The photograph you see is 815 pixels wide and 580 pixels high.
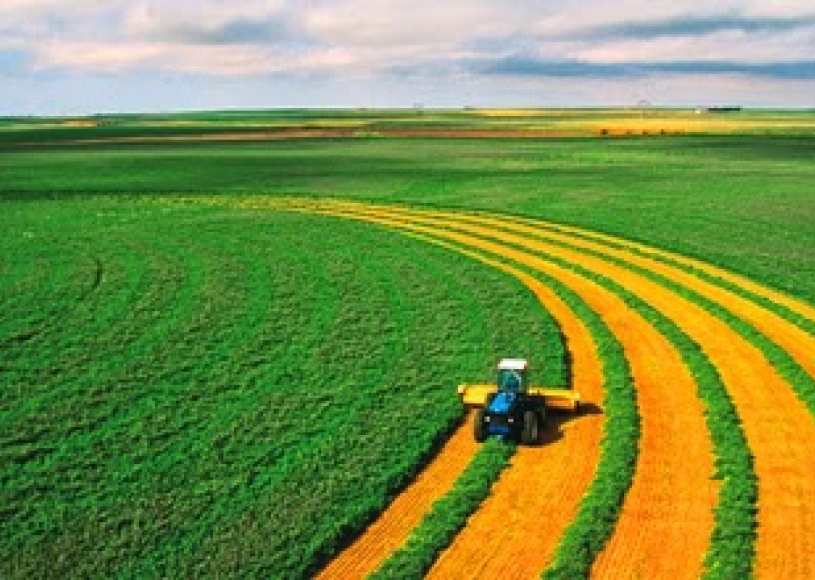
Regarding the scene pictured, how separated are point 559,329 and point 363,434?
12.3 meters

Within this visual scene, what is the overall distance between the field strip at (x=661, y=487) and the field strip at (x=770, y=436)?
118 centimetres

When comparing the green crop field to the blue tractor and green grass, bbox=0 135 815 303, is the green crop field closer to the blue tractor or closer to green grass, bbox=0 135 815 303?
green grass, bbox=0 135 815 303

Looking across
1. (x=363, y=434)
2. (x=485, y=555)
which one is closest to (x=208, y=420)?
(x=363, y=434)

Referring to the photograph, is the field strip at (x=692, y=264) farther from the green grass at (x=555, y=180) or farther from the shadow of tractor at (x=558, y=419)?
the shadow of tractor at (x=558, y=419)

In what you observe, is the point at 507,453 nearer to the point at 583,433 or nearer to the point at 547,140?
the point at 583,433

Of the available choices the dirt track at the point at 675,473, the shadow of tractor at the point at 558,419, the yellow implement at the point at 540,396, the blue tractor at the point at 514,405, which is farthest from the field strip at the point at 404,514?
the shadow of tractor at the point at 558,419

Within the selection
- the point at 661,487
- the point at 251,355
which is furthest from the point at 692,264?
the point at 661,487

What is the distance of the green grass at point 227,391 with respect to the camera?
19.0 meters

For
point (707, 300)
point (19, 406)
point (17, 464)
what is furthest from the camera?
point (707, 300)

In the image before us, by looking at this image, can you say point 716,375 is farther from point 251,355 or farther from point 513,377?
point 251,355

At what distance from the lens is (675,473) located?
2150 cm

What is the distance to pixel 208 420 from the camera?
82.2 feet

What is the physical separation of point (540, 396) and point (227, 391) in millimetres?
9589

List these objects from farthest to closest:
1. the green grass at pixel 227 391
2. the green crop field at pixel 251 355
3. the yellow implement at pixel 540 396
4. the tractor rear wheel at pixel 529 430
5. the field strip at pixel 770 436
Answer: the yellow implement at pixel 540 396 < the tractor rear wheel at pixel 529 430 < the green crop field at pixel 251 355 < the green grass at pixel 227 391 < the field strip at pixel 770 436
